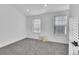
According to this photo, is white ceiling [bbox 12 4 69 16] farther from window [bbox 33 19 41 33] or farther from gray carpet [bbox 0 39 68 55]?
gray carpet [bbox 0 39 68 55]

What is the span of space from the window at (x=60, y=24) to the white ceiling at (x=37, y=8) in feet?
0.47

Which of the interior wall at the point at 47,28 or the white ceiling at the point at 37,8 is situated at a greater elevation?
the white ceiling at the point at 37,8

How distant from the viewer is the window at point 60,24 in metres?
1.08

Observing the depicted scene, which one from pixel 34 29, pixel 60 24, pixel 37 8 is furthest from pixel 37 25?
pixel 60 24

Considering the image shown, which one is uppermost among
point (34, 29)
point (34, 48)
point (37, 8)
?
point (37, 8)

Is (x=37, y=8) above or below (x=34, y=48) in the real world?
above

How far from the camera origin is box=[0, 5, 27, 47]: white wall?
1.11 m

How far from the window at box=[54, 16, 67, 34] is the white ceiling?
0.14 metres

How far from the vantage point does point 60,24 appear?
1.12m

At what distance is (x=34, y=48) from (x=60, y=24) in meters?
0.60

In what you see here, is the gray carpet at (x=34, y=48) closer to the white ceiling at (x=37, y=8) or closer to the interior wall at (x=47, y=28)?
the interior wall at (x=47, y=28)

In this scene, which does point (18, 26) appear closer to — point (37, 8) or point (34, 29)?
point (34, 29)

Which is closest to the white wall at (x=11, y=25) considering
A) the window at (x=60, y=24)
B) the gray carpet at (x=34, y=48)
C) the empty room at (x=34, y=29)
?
the empty room at (x=34, y=29)
